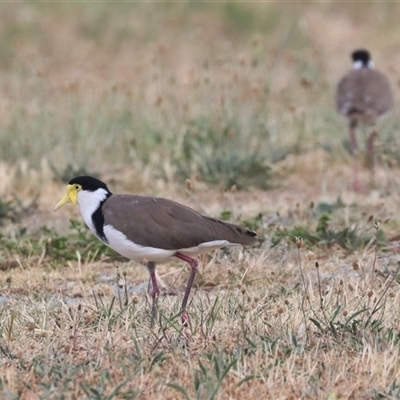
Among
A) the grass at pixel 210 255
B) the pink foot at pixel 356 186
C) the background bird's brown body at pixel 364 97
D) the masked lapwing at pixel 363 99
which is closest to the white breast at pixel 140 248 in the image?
the grass at pixel 210 255

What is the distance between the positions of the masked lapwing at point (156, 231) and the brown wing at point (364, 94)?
5.04 metres

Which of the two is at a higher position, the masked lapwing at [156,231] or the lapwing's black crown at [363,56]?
the lapwing's black crown at [363,56]

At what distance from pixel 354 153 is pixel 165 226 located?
492 cm

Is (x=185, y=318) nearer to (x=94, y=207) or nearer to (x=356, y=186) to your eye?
(x=94, y=207)

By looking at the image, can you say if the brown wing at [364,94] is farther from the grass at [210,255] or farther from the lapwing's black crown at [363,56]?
the lapwing's black crown at [363,56]

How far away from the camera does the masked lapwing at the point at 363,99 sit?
1010 centimetres

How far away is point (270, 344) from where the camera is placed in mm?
4406

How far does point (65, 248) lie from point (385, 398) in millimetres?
3370

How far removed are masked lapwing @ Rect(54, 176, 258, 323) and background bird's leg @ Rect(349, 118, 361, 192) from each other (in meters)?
4.33

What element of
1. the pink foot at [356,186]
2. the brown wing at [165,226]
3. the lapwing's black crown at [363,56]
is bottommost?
the pink foot at [356,186]

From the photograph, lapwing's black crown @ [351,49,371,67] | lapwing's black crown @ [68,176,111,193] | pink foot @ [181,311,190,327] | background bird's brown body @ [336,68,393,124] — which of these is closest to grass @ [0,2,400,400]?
pink foot @ [181,311,190,327]

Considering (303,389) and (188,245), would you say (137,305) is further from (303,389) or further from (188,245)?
(303,389)

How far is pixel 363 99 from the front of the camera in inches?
398

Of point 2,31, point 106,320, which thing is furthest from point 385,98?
point 2,31
